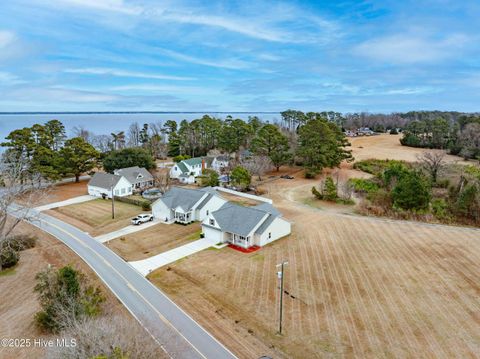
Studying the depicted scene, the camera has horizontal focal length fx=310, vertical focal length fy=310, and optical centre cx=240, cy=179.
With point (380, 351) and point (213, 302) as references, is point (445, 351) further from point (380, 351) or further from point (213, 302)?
point (213, 302)

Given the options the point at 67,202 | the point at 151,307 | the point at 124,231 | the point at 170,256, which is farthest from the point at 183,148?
the point at 151,307

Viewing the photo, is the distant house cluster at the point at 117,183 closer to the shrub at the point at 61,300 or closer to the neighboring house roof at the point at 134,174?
the neighboring house roof at the point at 134,174

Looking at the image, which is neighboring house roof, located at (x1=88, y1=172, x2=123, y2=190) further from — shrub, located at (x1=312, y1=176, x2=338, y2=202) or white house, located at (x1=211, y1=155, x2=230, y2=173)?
shrub, located at (x1=312, y1=176, x2=338, y2=202)

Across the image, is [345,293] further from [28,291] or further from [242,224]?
[28,291]

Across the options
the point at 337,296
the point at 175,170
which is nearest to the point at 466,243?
the point at 337,296

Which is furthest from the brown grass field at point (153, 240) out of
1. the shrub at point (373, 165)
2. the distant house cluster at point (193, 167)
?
the shrub at point (373, 165)

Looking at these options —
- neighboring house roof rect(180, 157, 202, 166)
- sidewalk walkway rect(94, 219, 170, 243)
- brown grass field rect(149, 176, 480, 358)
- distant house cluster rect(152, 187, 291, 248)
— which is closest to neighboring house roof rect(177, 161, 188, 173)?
neighboring house roof rect(180, 157, 202, 166)
